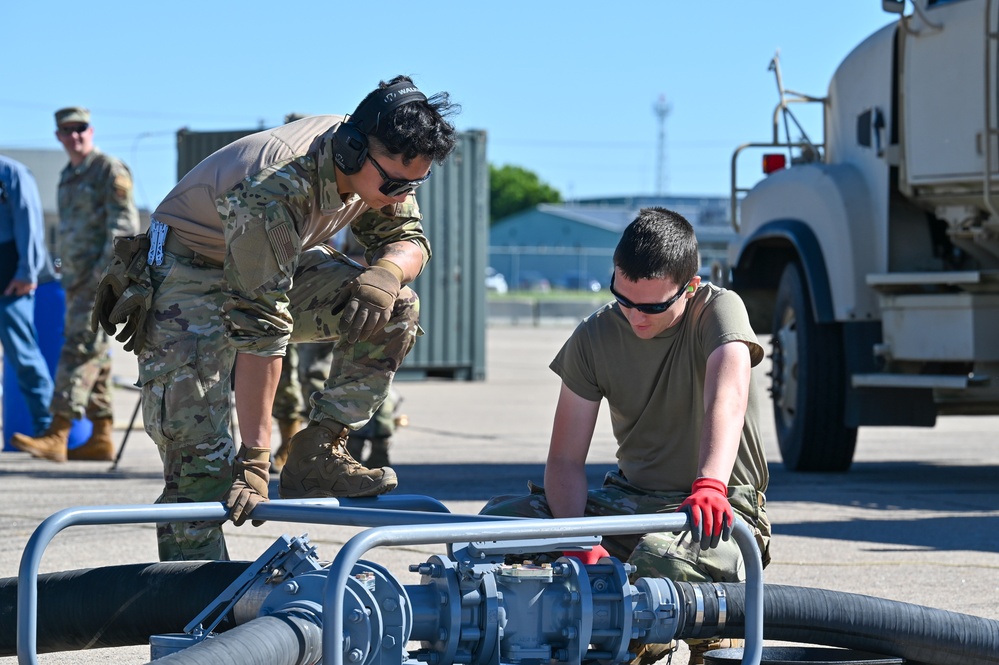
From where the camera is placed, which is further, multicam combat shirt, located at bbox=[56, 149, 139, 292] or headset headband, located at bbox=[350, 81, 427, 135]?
multicam combat shirt, located at bbox=[56, 149, 139, 292]

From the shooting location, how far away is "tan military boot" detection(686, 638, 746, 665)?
365 centimetres

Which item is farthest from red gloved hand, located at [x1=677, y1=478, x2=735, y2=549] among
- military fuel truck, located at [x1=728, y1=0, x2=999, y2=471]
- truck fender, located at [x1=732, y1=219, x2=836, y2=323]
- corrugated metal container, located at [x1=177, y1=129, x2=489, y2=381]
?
corrugated metal container, located at [x1=177, y1=129, x2=489, y2=381]

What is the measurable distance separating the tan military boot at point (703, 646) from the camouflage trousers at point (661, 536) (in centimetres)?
16

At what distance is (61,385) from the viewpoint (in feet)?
29.4

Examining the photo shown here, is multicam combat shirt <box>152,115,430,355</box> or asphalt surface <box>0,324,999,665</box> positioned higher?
multicam combat shirt <box>152,115,430,355</box>

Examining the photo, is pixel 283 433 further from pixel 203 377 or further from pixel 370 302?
pixel 370 302

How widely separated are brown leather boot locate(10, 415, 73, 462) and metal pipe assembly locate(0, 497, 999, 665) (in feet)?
19.1

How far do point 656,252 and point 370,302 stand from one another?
2.89ft

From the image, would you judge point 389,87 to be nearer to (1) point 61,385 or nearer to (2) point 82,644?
(2) point 82,644

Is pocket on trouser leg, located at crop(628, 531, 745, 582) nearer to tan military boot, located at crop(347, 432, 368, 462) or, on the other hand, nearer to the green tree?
tan military boot, located at crop(347, 432, 368, 462)

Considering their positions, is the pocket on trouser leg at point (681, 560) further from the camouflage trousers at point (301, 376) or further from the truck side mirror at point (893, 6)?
the truck side mirror at point (893, 6)

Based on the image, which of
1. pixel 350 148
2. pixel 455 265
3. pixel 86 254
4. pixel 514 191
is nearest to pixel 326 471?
pixel 350 148

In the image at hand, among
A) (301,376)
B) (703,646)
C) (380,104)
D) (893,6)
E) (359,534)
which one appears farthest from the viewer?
(301,376)

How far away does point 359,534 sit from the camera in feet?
8.82
